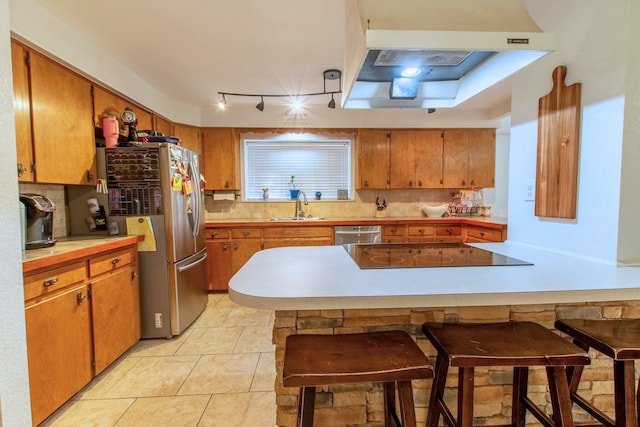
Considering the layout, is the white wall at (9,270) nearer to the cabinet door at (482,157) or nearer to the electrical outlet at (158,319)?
the electrical outlet at (158,319)

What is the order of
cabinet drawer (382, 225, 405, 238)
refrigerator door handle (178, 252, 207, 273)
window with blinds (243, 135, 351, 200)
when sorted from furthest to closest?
window with blinds (243, 135, 351, 200), cabinet drawer (382, 225, 405, 238), refrigerator door handle (178, 252, 207, 273)

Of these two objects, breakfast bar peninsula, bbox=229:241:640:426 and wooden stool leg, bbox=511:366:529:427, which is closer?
breakfast bar peninsula, bbox=229:241:640:426

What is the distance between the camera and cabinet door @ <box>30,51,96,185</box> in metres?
1.83

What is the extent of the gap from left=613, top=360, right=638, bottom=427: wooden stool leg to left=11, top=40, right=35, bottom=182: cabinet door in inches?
120

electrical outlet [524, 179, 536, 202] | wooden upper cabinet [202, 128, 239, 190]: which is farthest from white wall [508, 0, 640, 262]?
wooden upper cabinet [202, 128, 239, 190]

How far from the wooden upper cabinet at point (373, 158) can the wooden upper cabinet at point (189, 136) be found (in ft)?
7.00

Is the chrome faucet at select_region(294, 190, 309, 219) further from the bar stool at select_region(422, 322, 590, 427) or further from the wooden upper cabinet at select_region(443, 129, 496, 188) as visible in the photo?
the bar stool at select_region(422, 322, 590, 427)

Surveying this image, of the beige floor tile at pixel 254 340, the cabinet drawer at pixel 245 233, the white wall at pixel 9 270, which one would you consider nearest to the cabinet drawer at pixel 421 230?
the cabinet drawer at pixel 245 233

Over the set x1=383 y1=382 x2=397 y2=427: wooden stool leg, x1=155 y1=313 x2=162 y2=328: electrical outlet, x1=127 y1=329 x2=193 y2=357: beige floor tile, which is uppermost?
x1=383 y1=382 x2=397 y2=427: wooden stool leg

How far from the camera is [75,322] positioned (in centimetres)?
172

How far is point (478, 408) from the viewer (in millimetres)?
1261

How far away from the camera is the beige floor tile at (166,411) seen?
1585mm

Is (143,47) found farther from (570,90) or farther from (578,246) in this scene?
(578,246)

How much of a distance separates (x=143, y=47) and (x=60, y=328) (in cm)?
215
